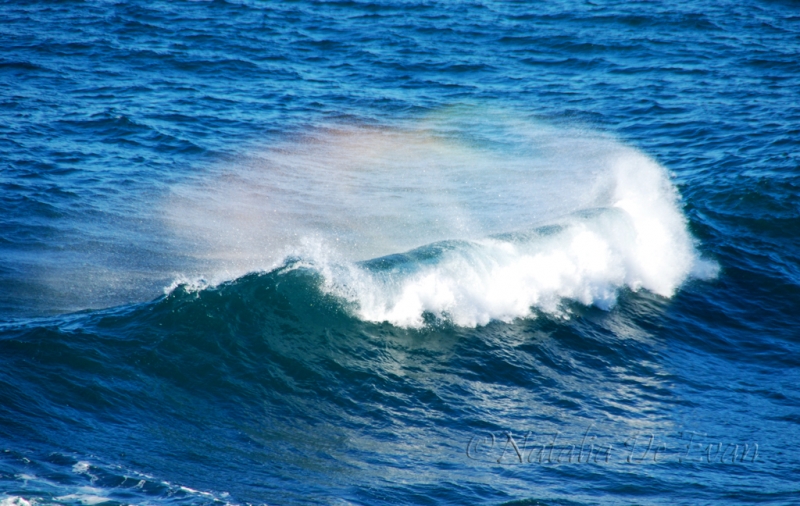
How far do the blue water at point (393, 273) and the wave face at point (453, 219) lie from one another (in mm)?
76

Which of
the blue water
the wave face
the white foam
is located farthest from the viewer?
the wave face

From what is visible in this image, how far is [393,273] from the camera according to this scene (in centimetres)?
1204

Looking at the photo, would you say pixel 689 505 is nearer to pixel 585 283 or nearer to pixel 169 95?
pixel 585 283

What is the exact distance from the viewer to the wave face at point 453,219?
1227cm

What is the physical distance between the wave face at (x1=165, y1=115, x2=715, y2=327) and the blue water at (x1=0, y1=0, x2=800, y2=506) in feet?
0.25

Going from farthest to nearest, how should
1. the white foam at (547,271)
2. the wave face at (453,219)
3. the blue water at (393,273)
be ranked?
the wave face at (453,219)
the white foam at (547,271)
the blue water at (393,273)

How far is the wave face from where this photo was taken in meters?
12.3

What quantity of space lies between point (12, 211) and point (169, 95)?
866 cm

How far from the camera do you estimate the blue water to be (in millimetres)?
8719

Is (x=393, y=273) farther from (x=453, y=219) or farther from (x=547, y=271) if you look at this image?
(x=453, y=219)

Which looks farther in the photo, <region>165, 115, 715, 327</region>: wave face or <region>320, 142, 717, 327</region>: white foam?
<region>165, 115, 715, 327</region>: wave face

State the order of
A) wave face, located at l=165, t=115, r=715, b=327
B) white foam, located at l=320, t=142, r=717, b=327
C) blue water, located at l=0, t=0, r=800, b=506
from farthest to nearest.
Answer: wave face, located at l=165, t=115, r=715, b=327
white foam, located at l=320, t=142, r=717, b=327
blue water, located at l=0, t=0, r=800, b=506

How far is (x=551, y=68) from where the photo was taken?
2669cm

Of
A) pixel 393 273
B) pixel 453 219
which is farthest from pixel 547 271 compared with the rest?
pixel 453 219
